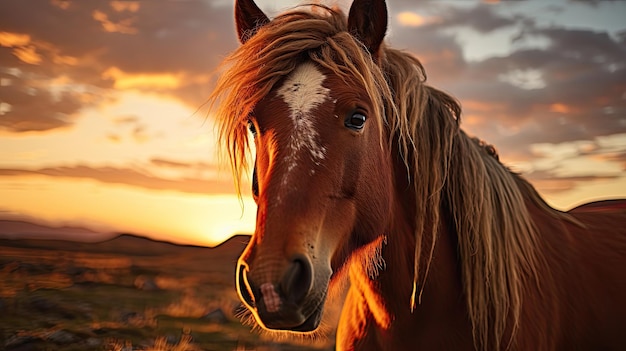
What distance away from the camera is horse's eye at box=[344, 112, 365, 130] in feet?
8.39

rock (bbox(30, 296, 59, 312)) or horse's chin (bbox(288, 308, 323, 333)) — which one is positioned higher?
horse's chin (bbox(288, 308, 323, 333))

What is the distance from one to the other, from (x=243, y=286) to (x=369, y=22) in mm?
1696

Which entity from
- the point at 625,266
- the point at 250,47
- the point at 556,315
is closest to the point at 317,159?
the point at 250,47

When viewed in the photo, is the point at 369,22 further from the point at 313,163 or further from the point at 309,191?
the point at 309,191

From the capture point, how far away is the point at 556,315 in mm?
3148

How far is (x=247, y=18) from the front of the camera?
339cm

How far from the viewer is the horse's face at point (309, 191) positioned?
80.5 inches

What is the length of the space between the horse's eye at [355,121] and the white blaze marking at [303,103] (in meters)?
0.17

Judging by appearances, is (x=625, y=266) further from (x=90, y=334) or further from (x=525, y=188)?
(x=90, y=334)

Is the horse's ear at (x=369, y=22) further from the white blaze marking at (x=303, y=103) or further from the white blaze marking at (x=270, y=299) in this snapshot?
the white blaze marking at (x=270, y=299)

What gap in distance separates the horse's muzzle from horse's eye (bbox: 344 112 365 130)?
0.78 metres

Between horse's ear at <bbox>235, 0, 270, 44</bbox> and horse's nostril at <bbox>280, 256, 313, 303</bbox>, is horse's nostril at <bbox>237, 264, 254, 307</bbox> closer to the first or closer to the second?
horse's nostril at <bbox>280, 256, 313, 303</bbox>

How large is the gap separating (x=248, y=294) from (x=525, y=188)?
239cm

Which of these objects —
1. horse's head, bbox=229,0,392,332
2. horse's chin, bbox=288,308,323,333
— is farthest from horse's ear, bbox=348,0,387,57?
horse's chin, bbox=288,308,323,333
